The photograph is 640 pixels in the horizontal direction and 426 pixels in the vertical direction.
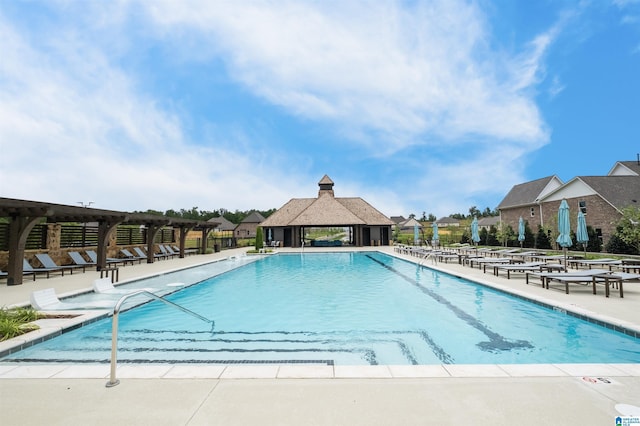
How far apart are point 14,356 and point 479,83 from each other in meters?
20.9

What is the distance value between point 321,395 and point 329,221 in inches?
1034

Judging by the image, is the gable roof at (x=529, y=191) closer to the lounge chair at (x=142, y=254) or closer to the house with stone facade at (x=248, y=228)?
the lounge chair at (x=142, y=254)

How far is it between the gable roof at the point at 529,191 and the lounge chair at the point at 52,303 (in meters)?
33.3

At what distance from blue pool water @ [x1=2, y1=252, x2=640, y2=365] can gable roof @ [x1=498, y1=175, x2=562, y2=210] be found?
84.1 ft

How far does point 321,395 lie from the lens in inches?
117

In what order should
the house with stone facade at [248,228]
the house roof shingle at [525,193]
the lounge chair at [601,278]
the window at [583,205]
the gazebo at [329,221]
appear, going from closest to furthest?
the lounge chair at [601,278], the window at [583,205], the gazebo at [329,221], the house roof shingle at [525,193], the house with stone facade at [248,228]

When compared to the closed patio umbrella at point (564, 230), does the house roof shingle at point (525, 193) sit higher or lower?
higher

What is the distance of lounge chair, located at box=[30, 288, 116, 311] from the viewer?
674 centimetres

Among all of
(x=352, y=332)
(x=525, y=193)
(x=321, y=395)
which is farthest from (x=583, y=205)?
(x=321, y=395)

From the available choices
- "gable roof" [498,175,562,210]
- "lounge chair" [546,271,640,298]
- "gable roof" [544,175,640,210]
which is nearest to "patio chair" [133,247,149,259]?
"lounge chair" [546,271,640,298]

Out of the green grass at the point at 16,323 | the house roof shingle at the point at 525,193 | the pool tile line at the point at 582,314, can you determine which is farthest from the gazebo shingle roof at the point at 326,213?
the green grass at the point at 16,323

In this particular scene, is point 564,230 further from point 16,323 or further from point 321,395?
point 16,323

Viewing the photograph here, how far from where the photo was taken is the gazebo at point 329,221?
29.6 meters

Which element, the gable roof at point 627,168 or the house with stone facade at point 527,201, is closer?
the gable roof at point 627,168
